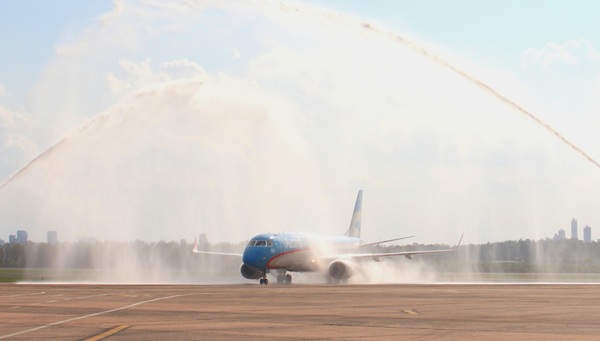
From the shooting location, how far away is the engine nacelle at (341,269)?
232 feet

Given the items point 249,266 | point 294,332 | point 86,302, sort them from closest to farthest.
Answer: point 294,332 → point 86,302 → point 249,266

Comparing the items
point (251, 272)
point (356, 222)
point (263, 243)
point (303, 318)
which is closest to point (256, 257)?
point (263, 243)

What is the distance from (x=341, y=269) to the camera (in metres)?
70.8

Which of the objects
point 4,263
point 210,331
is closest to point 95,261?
point 4,263

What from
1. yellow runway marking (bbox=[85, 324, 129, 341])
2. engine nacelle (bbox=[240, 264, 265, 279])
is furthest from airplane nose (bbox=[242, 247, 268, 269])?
yellow runway marking (bbox=[85, 324, 129, 341])

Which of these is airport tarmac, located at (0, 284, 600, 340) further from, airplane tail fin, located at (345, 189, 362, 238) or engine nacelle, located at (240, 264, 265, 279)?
airplane tail fin, located at (345, 189, 362, 238)

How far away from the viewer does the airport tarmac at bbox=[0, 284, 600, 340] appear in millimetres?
21781

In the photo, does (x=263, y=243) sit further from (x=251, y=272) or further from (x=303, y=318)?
(x=303, y=318)

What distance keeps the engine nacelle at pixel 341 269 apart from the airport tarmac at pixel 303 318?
102 ft

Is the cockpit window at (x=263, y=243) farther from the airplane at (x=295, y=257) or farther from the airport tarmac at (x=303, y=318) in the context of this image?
the airport tarmac at (x=303, y=318)

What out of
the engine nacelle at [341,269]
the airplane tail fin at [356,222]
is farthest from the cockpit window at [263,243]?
the airplane tail fin at [356,222]

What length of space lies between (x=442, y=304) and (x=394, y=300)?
3.34m

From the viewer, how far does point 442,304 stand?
33750mm

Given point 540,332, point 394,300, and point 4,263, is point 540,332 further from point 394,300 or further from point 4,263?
point 4,263
